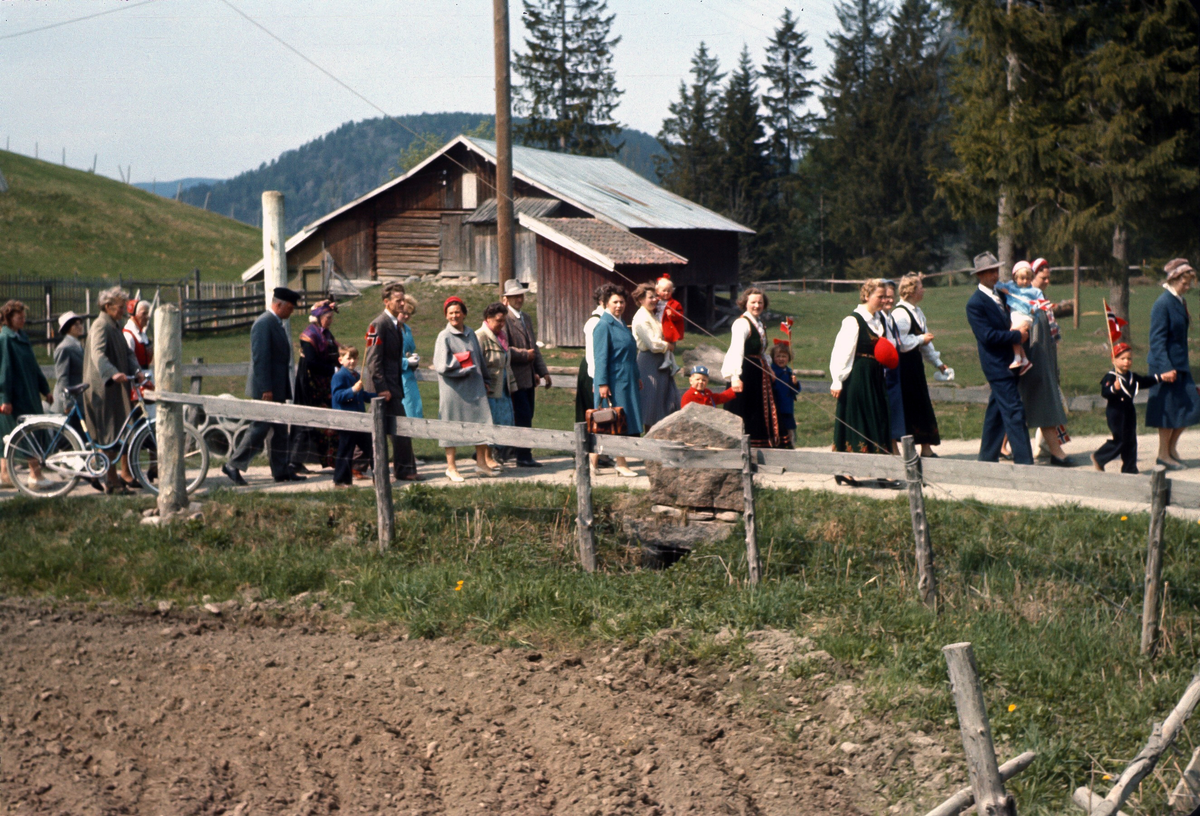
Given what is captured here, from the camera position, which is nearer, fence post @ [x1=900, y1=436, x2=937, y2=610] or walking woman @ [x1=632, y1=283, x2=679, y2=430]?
fence post @ [x1=900, y1=436, x2=937, y2=610]

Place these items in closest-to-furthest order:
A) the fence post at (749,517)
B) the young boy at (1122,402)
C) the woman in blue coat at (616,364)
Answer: the fence post at (749,517) < the young boy at (1122,402) < the woman in blue coat at (616,364)

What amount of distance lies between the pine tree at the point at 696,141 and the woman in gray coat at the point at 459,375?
49.4 meters

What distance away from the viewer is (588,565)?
7547 mm

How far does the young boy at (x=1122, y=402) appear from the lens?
9.25 meters

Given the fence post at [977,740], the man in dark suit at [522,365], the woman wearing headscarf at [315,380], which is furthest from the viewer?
the man in dark suit at [522,365]

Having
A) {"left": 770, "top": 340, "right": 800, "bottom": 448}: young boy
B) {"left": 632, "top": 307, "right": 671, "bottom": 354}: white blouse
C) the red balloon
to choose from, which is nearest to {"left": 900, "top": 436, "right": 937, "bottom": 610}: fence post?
the red balloon

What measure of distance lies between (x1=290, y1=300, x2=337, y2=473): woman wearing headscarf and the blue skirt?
23.7 ft

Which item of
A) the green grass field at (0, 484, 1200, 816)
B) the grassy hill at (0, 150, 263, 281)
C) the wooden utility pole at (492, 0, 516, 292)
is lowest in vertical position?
the green grass field at (0, 484, 1200, 816)

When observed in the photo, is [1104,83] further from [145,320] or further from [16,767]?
[16,767]

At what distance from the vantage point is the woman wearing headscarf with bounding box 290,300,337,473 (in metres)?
10.1

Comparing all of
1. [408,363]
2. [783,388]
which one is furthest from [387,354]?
[783,388]

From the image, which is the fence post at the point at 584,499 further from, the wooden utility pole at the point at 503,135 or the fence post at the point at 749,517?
the wooden utility pole at the point at 503,135

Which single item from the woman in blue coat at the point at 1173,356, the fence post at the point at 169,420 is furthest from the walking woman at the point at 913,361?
the fence post at the point at 169,420

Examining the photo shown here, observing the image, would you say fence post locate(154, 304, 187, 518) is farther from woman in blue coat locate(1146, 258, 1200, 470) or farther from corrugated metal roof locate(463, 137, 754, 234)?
corrugated metal roof locate(463, 137, 754, 234)
